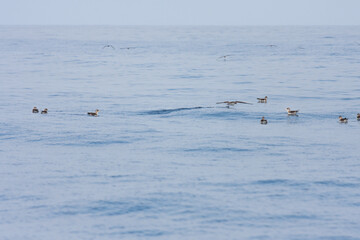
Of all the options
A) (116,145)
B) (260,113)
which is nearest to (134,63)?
(260,113)

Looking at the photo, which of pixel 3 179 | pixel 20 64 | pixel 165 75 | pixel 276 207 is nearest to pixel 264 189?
pixel 276 207

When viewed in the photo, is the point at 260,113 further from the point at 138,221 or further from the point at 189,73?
the point at 189,73

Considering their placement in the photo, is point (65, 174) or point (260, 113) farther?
point (260, 113)

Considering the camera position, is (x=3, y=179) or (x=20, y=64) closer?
Answer: (x=3, y=179)

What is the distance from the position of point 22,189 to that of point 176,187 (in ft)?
18.4

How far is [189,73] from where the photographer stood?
2598 inches

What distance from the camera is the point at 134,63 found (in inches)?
3344

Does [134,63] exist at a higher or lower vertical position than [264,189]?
higher

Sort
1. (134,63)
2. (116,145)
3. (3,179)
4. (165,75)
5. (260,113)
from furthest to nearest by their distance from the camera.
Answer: (134,63) < (165,75) < (260,113) < (116,145) < (3,179)

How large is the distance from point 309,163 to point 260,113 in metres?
12.3

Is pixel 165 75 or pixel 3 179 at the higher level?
pixel 165 75

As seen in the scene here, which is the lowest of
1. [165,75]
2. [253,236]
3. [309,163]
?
[253,236]

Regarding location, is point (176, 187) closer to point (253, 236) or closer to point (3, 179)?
point (253, 236)

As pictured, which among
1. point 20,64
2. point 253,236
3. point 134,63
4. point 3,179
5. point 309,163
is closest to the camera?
point 253,236
